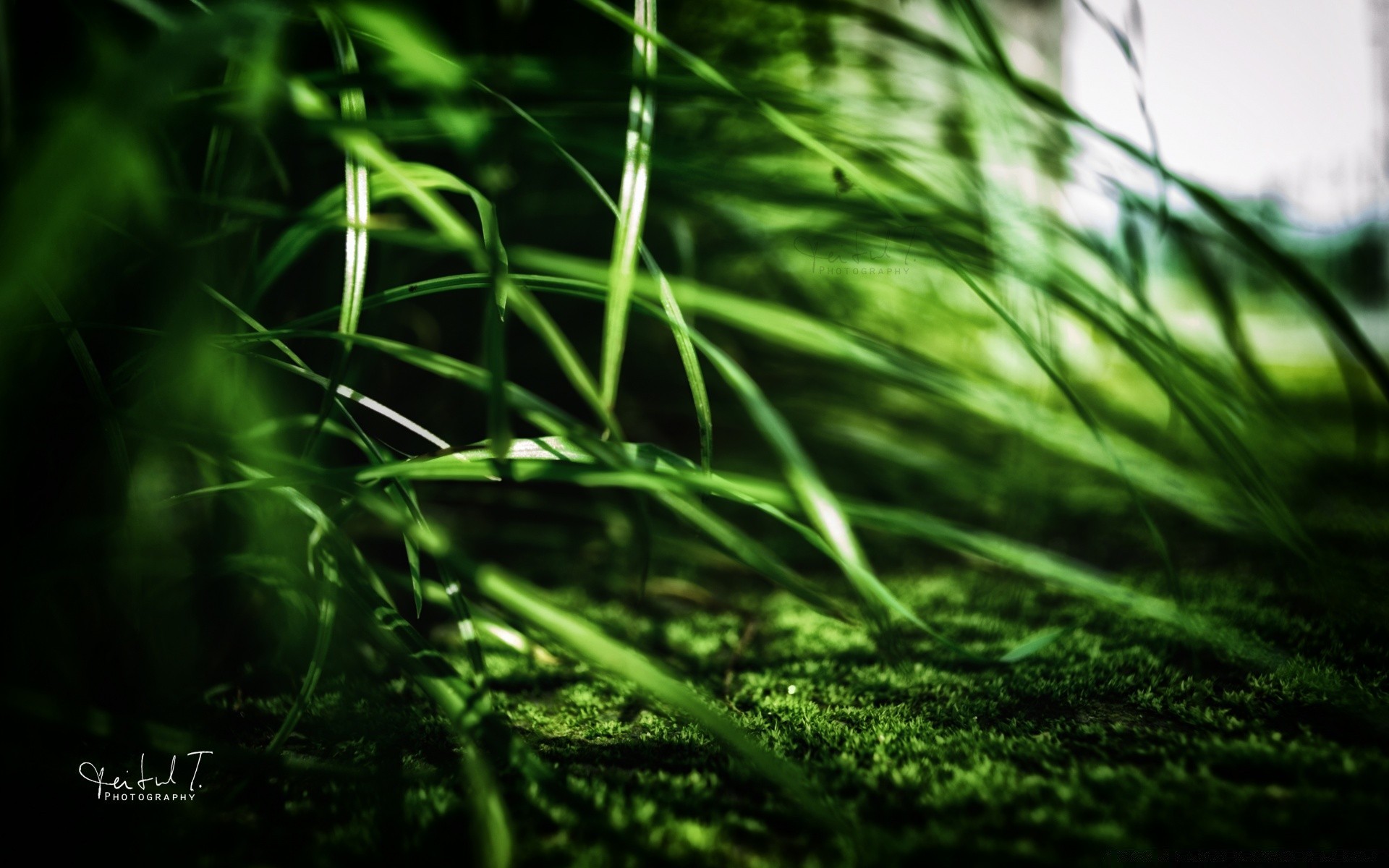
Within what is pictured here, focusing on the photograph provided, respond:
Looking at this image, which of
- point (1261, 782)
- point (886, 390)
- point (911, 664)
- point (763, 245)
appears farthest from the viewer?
point (886, 390)

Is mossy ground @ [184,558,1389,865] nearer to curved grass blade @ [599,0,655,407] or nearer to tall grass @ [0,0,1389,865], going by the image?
tall grass @ [0,0,1389,865]

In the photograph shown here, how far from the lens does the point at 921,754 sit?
335mm

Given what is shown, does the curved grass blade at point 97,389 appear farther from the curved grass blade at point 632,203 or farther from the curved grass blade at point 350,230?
the curved grass blade at point 632,203

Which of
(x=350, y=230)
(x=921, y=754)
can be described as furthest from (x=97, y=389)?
(x=921, y=754)

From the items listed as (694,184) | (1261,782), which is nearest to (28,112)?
(694,184)

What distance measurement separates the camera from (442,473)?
0.32 m

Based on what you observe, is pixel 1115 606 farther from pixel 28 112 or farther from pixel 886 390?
pixel 28 112

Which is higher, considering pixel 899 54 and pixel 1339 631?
pixel 899 54

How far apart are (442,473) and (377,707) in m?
0.17
